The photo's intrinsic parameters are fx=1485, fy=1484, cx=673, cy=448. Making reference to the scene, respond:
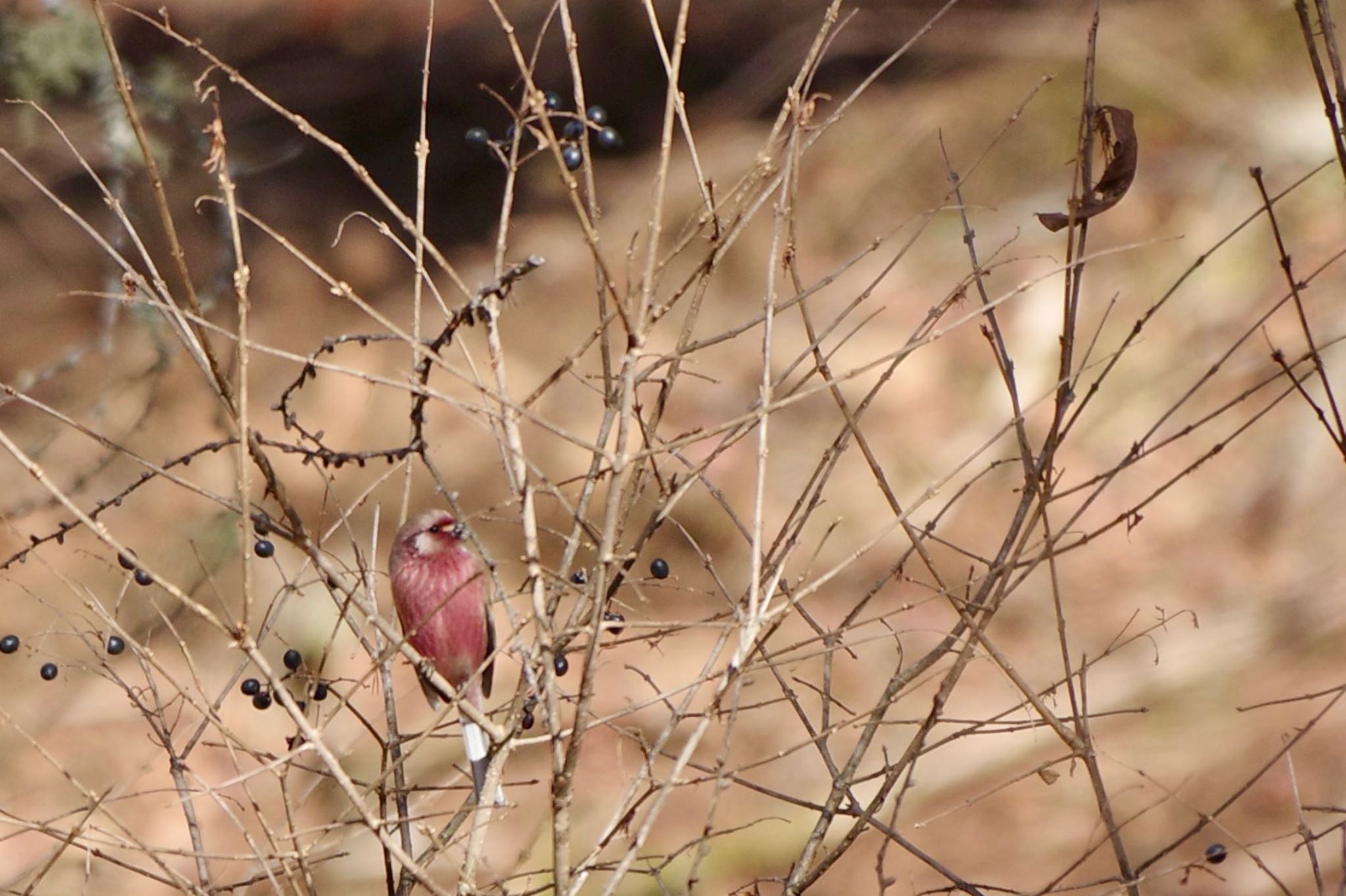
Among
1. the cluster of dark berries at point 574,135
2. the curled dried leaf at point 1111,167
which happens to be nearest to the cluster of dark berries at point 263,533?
the cluster of dark berries at point 574,135

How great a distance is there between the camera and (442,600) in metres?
3.14

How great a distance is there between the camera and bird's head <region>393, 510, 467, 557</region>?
11.1 ft

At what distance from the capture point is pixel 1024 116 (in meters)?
10.1

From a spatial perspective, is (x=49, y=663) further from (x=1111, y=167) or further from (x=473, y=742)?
(x=1111, y=167)

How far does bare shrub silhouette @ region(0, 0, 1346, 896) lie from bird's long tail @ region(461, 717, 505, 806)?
100 mm

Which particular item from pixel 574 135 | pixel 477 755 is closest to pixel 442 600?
pixel 477 755

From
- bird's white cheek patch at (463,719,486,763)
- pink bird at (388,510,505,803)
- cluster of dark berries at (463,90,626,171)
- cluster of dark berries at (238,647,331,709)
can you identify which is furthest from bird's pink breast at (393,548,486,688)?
cluster of dark berries at (463,90,626,171)

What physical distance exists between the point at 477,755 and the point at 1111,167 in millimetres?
1842

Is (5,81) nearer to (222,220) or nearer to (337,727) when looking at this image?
(222,220)

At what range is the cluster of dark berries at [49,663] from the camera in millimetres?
2910

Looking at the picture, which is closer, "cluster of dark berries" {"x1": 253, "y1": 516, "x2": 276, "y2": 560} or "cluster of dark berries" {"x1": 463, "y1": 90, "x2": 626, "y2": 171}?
"cluster of dark berries" {"x1": 253, "y1": 516, "x2": 276, "y2": 560}

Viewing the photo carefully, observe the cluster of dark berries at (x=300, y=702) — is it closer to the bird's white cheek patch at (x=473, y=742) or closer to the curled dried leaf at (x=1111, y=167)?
the bird's white cheek patch at (x=473, y=742)

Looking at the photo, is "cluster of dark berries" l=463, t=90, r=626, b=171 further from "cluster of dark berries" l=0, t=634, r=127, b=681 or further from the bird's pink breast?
"cluster of dark berries" l=0, t=634, r=127, b=681

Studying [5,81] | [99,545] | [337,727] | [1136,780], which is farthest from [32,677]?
[1136,780]
